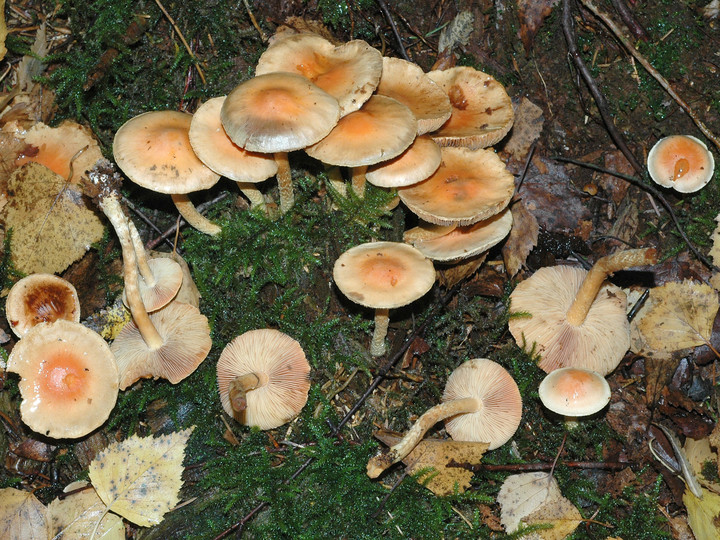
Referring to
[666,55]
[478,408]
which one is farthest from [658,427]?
[666,55]

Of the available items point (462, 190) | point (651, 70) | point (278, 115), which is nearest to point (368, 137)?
point (278, 115)

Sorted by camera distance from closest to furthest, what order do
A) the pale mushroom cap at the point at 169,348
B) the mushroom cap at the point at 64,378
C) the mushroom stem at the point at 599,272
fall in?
the mushroom stem at the point at 599,272 < the mushroom cap at the point at 64,378 < the pale mushroom cap at the point at 169,348

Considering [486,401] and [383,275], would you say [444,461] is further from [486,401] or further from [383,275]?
[383,275]

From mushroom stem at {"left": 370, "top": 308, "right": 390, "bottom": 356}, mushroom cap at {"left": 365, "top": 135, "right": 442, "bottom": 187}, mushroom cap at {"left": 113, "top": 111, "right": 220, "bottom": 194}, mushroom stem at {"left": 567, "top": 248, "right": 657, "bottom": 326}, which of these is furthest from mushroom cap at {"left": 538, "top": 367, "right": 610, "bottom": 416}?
mushroom cap at {"left": 113, "top": 111, "right": 220, "bottom": 194}

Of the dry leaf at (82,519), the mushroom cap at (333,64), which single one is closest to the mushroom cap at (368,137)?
the mushroom cap at (333,64)

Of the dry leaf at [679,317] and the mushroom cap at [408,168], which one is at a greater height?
the mushroom cap at [408,168]

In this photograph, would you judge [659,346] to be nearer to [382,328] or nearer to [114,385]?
[382,328]

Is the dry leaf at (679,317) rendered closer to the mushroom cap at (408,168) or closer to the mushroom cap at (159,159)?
the mushroom cap at (408,168)

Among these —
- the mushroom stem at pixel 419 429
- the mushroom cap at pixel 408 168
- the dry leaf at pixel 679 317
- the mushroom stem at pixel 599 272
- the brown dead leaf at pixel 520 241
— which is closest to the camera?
the mushroom stem at pixel 599 272
